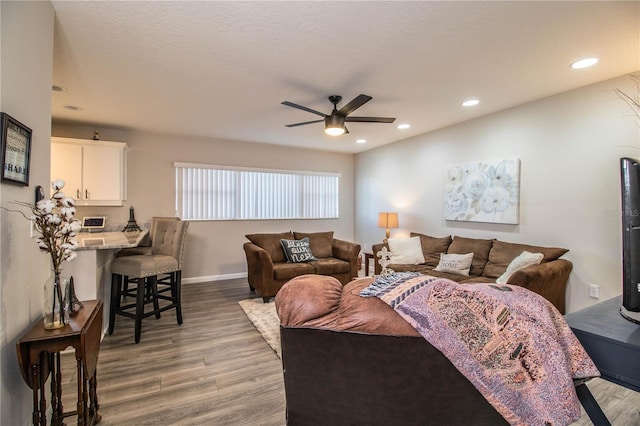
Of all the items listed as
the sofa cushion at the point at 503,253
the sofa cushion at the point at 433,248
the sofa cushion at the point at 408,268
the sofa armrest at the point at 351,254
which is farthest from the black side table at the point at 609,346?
the sofa armrest at the point at 351,254

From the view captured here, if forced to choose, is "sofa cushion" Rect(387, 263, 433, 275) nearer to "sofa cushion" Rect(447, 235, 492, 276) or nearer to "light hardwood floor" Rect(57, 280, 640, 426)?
"sofa cushion" Rect(447, 235, 492, 276)

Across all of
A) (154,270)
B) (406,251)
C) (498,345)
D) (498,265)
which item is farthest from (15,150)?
(498,265)

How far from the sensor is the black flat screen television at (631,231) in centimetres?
130

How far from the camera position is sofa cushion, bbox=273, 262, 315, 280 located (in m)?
4.09

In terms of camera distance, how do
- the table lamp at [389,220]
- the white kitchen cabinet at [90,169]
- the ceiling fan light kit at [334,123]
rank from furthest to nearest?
the table lamp at [389,220] → the white kitchen cabinet at [90,169] → the ceiling fan light kit at [334,123]

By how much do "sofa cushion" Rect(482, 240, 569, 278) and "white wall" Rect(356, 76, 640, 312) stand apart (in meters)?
0.25

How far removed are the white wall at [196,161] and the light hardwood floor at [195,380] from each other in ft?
6.54

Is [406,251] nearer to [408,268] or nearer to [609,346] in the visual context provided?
[408,268]

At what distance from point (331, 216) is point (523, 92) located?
4.24 metres

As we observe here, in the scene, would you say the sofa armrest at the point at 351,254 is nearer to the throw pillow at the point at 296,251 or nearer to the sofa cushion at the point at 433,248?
the throw pillow at the point at 296,251

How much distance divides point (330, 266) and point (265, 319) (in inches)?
50.7

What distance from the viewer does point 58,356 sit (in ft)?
5.10

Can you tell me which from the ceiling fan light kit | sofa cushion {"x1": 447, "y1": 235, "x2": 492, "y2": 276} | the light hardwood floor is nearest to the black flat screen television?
the light hardwood floor

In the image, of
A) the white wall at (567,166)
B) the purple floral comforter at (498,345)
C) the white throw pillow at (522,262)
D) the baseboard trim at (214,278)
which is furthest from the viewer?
the baseboard trim at (214,278)
